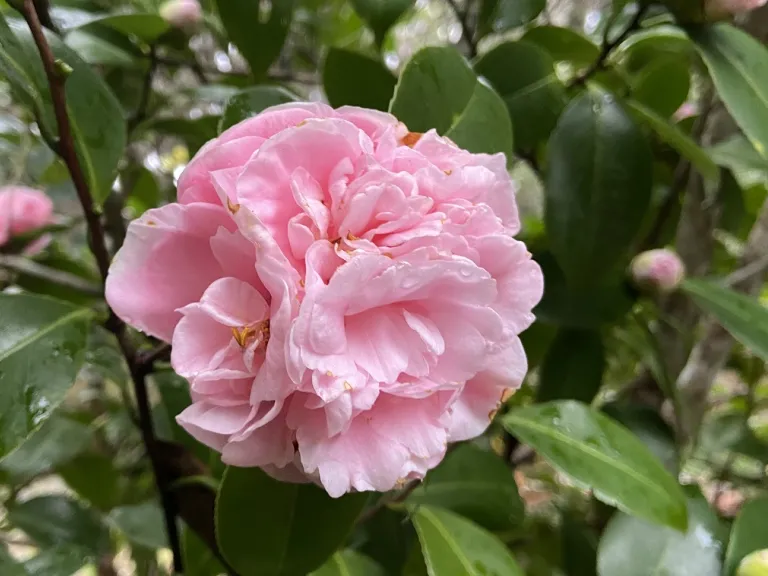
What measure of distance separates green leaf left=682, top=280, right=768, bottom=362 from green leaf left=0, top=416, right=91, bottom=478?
2.22 ft

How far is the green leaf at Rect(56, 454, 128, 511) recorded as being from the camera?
0.84 metres

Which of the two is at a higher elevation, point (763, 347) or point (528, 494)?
point (763, 347)

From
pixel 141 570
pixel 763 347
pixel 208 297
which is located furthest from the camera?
pixel 141 570

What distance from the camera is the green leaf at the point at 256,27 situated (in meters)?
0.59

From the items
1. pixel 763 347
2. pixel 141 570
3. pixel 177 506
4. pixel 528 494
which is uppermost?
pixel 763 347

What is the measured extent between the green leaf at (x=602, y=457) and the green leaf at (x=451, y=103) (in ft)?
0.69

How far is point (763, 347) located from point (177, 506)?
49cm

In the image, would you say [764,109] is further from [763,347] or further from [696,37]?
[763,347]

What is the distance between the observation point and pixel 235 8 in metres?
0.59

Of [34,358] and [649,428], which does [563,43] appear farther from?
[34,358]

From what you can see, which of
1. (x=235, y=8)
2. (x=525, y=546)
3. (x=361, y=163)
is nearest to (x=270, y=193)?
(x=361, y=163)

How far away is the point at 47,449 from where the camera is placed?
2.36 ft

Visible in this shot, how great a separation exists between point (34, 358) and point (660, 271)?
20.8 inches

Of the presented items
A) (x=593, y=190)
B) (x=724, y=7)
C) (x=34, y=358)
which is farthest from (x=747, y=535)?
(x=34, y=358)
